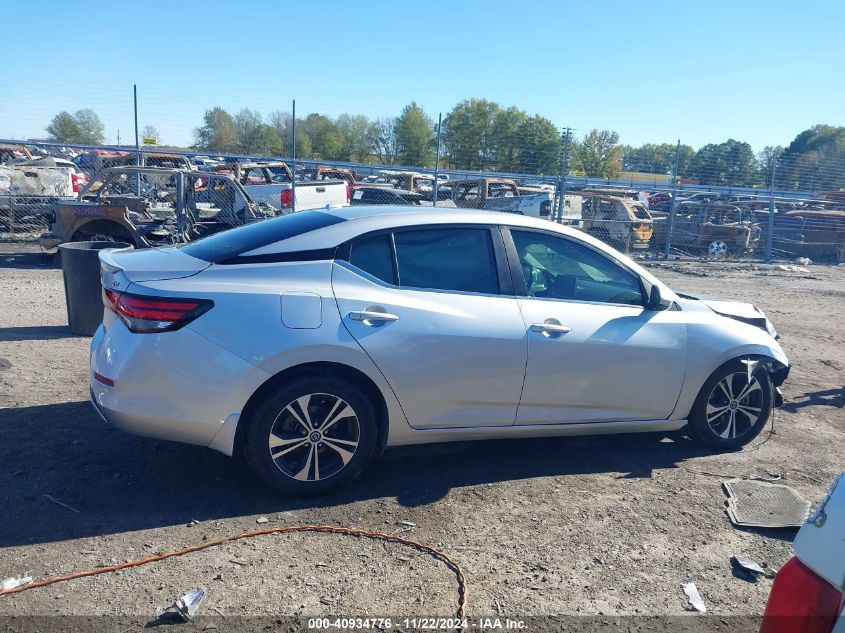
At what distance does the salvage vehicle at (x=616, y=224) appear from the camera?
1805 cm

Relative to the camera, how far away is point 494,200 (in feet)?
60.5

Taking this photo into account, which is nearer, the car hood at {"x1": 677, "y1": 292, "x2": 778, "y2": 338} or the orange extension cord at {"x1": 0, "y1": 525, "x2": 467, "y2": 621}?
the orange extension cord at {"x1": 0, "y1": 525, "x2": 467, "y2": 621}

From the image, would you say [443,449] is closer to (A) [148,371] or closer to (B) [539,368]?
(B) [539,368]

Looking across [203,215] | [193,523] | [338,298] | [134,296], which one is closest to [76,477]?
[193,523]

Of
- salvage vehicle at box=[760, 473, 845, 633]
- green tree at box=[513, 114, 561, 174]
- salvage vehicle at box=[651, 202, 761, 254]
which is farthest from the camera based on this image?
green tree at box=[513, 114, 561, 174]

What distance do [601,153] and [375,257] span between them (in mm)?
24169

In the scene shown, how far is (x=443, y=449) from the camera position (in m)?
5.11

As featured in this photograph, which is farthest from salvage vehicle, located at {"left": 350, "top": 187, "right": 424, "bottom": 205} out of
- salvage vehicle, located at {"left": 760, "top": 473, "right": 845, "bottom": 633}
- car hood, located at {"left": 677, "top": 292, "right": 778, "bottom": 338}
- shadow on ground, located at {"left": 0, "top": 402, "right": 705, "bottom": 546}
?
salvage vehicle, located at {"left": 760, "top": 473, "right": 845, "bottom": 633}

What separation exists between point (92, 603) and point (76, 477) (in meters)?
1.34

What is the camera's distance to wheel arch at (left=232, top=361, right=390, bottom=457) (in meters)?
4.01

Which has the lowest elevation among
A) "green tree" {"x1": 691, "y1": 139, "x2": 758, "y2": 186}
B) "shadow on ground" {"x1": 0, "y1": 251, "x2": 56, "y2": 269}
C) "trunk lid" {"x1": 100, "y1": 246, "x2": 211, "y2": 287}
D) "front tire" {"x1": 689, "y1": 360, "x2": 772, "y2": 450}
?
"shadow on ground" {"x1": 0, "y1": 251, "x2": 56, "y2": 269}

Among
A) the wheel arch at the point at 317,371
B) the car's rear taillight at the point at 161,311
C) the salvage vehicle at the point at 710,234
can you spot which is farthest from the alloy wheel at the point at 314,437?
the salvage vehicle at the point at 710,234

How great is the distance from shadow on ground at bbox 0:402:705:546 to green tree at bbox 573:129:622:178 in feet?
72.6

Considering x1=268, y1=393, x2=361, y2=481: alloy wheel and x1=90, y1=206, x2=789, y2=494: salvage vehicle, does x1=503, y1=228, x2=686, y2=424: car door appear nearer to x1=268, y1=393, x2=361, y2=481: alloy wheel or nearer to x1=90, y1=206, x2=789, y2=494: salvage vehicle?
x1=90, y1=206, x2=789, y2=494: salvage vehicle
